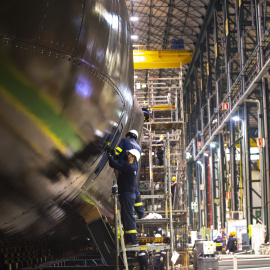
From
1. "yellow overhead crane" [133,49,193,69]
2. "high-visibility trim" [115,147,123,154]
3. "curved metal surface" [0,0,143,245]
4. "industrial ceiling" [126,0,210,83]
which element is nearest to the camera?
"curved metal surface" [0,0,143,245]

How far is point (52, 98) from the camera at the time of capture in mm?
4305

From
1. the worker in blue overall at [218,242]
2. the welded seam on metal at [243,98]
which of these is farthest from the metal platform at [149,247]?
the worker in blue overall at [218,242]

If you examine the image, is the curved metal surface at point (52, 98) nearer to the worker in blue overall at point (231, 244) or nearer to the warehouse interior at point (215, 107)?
the warehouse interior at point (215, 107)

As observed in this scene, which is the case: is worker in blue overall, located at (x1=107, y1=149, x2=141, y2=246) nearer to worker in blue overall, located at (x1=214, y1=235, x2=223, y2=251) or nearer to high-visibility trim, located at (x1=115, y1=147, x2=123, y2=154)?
high-visibility trim, located at (x1=115, y1=147, x2=123, y2=154)

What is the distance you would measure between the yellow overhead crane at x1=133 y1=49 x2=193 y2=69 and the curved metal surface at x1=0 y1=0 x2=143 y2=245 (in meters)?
31.1

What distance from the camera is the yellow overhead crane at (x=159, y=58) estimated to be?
120ft

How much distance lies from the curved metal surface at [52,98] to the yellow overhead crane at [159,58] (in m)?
31.1

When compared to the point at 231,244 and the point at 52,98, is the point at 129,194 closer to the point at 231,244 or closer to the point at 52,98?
the point at 52,98

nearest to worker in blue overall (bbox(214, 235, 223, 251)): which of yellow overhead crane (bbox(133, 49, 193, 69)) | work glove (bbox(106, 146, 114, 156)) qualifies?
yellow overhead crane (bbox(133, 49, 193, 69))

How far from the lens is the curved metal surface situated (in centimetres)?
406

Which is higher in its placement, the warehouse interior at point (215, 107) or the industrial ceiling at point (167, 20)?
the industrial ceiling at point (167, 20)

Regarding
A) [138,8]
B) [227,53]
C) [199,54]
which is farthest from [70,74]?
[199,54]

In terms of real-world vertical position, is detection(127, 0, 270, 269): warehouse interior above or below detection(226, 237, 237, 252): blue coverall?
above

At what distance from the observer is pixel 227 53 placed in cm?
3284
